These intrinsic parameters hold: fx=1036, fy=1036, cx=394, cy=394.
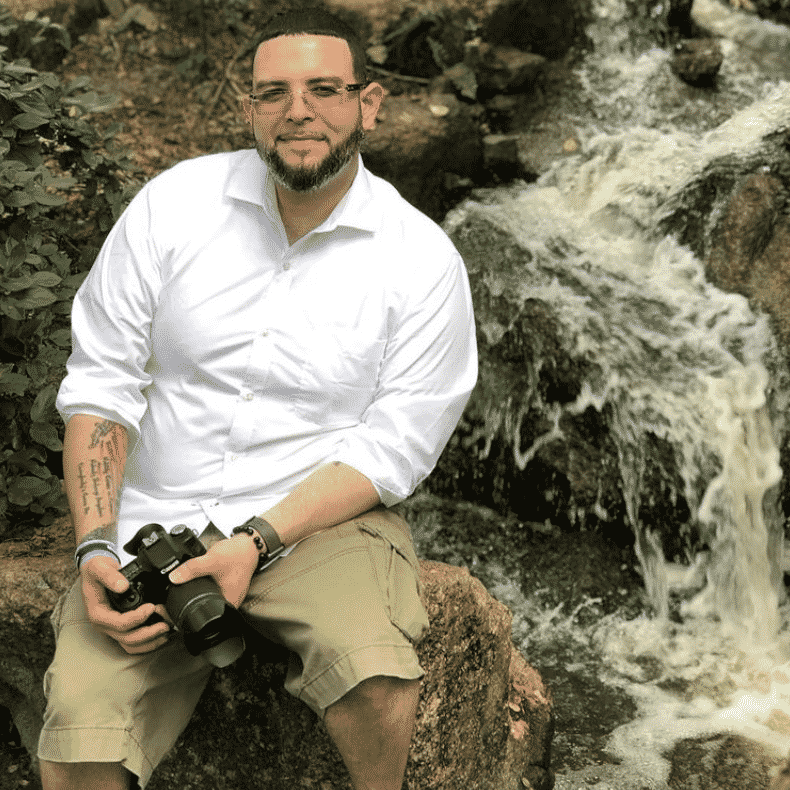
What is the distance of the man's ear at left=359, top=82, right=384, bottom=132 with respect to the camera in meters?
2.62

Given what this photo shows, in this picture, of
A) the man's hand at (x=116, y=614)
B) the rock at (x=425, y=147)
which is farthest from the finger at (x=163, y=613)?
the rock at (x=425, y=147)

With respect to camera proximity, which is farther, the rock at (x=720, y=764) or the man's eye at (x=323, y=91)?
the rock at (x=720, y=764)

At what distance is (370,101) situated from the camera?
8.69 feet

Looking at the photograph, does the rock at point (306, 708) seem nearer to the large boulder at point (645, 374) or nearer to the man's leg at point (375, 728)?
the man's leg at point (375, 728)

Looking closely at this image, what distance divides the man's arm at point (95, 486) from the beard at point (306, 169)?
0.71 m

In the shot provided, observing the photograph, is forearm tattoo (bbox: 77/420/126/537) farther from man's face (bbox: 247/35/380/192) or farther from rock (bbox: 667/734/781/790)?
rock (bbox: 667/734/781/790)

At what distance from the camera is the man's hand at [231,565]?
2150 mm

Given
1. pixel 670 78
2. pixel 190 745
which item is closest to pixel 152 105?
pixel 670 78

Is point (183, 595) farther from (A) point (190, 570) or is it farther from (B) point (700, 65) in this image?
(B) point (700, 65)

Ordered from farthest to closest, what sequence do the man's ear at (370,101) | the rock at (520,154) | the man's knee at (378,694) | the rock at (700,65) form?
the rock at (700,65)
the rock at (520,154)
the man's ear at (370,101)
the man's knee at (378,694)

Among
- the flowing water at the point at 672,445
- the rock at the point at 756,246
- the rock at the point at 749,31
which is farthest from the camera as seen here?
the rock at the point at 749,31

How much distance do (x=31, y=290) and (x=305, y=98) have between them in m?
1.17

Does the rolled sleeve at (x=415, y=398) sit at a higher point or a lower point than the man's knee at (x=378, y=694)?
higher

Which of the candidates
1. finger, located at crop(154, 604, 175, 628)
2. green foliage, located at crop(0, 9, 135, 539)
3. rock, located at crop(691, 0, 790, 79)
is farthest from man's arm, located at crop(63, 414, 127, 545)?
rock, located at crop(691, 0, 790, 79)
